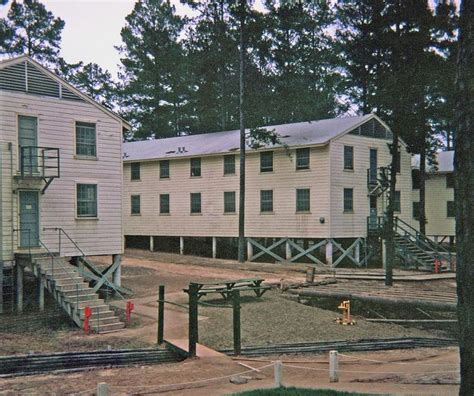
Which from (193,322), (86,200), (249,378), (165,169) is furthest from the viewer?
(165,169)

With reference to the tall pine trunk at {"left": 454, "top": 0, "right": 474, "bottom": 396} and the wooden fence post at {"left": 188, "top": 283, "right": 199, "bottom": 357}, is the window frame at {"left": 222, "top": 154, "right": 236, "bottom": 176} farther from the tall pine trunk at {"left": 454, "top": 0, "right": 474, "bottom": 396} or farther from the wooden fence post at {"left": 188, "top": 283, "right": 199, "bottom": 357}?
the tall pine trunk at {"left": 454, "top": 0, "right": 474, "bottom": 396}

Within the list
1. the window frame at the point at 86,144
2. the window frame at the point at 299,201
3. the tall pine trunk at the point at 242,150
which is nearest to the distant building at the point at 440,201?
the window frame at the point at 299,201

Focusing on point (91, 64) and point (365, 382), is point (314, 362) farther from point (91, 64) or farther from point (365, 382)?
point (91, 64)

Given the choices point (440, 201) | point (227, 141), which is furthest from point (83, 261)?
point (440, 201)

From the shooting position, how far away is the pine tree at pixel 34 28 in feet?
154

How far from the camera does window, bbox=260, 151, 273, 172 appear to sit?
34.3m

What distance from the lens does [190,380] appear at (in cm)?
1097

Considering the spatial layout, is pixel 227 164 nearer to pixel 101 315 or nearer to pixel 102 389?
pixel 101 315

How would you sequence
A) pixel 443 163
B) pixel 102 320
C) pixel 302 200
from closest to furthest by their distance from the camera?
1. pixel 102 320
2. pixel 302 200
3. pixel 443 163

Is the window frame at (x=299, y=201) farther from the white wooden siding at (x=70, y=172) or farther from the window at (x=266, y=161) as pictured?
the white wooden siding at (x=70, y=172)

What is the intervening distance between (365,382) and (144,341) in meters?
6.31

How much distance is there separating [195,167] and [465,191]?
31.8 m

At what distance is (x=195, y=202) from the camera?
37531 mm

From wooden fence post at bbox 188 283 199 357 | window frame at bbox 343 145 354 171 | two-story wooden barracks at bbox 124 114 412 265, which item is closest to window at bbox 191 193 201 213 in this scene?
two-story wooden barracks at bbox 124 114 412 265
